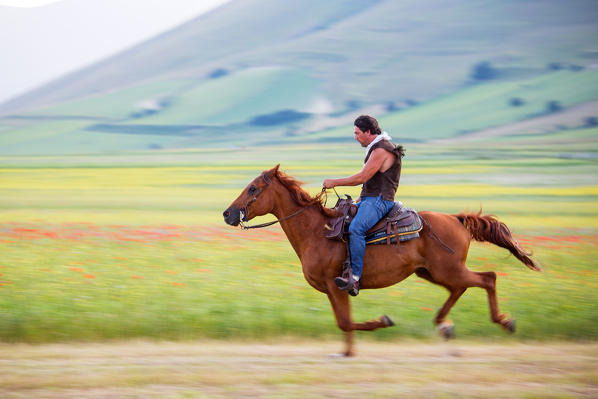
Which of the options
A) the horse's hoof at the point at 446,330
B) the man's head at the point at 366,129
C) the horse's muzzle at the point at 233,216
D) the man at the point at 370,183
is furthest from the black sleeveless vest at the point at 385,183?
the horse's hoof at the point at 446,330

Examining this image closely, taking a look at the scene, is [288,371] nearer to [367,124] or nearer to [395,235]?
[395,235]

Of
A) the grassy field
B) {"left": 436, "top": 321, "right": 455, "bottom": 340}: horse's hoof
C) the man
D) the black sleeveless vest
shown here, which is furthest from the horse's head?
{"left": 436, "top": 321, "right": 455, "bottom": 340}: horse's hoof

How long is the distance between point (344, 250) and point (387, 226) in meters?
0.71

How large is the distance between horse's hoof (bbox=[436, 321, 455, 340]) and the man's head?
300 cm

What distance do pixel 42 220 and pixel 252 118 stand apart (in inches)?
6203

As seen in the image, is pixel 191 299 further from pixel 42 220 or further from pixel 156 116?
pixel 156 116

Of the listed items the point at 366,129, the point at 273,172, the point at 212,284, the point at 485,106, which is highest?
the point at 485,106

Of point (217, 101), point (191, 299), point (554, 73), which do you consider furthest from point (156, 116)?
point (191, 299)

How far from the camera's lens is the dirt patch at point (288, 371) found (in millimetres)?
8062

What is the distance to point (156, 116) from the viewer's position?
189m

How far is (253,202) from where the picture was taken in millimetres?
10000

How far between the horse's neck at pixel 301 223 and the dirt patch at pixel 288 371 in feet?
5.39

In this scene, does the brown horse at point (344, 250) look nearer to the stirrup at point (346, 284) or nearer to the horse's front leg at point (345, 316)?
the horse's front leg at point (345, 316)

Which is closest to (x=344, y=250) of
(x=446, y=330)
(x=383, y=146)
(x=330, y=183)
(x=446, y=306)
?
(x=330, y=183)
